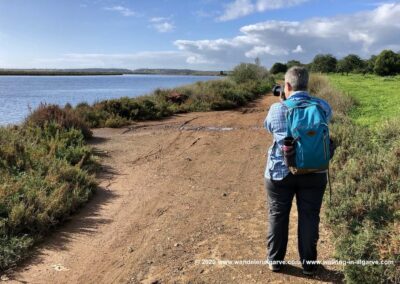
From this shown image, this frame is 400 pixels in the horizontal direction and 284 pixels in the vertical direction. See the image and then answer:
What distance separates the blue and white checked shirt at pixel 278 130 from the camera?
3.98 m

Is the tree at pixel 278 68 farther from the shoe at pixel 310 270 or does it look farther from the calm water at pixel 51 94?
the shoe at pixel 310 270

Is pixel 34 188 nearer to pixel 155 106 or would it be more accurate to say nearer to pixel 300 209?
pixel 300 209

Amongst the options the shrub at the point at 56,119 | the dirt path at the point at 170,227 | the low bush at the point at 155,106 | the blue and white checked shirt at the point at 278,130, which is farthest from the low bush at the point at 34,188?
the low bush at the point at 155,106

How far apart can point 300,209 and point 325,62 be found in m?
86.9

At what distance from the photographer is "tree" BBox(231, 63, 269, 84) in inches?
1505

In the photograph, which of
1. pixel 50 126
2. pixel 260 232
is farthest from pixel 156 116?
pixel 260 232

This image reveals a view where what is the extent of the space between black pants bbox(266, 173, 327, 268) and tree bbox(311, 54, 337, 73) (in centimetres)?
8057

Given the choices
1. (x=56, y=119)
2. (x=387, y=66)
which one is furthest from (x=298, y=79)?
(x=387, y=66)

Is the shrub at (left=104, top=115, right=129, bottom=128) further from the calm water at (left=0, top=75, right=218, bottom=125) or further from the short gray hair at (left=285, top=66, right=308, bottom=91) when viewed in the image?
the short gray hair at (left=285, top=66, right=308, bottom=91)

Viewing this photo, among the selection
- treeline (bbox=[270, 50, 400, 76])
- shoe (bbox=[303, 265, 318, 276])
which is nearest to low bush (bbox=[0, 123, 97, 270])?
shoe (bbox=[303, 265, 318, 276])

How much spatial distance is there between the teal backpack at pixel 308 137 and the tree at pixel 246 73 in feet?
110

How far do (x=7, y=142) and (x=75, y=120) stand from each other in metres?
3.64

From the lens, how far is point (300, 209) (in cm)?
421

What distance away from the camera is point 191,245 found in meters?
5.09
